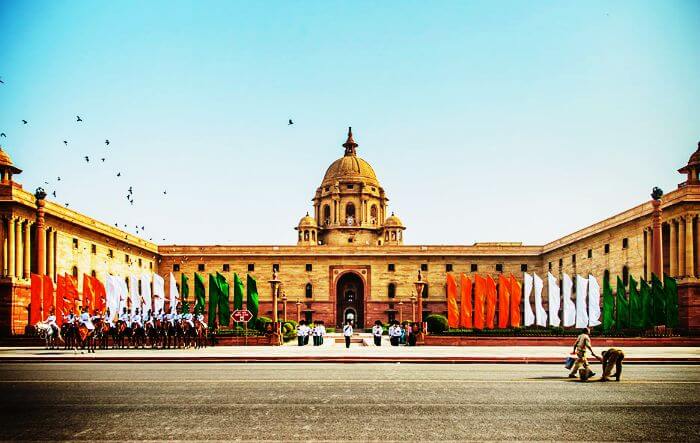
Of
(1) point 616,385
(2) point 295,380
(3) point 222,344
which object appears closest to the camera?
(1) point 616,385

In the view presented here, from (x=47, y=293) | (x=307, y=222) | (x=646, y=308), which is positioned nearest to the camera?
(x=646, y=308)

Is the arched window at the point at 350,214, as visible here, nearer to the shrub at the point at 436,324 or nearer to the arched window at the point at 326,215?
the arched window at the point at 326,215

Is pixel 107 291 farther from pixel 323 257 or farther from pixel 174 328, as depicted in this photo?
pixel 323 257

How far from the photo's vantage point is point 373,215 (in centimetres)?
9888

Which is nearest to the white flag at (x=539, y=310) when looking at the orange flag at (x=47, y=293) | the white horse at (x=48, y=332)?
the white horse at (x=48, y=332)

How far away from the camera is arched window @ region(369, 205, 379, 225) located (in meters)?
98.2

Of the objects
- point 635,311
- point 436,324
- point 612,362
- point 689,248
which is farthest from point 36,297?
point 689,248

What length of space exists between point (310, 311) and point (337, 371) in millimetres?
60576

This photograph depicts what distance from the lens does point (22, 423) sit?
13.5 m

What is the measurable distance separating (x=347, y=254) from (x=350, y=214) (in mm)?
13299

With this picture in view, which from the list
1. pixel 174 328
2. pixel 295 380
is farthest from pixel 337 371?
pixel 174 328

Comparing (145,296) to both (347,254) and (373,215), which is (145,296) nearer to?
(347,254)

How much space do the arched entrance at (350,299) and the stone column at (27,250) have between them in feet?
123

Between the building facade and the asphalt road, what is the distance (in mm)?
30564
